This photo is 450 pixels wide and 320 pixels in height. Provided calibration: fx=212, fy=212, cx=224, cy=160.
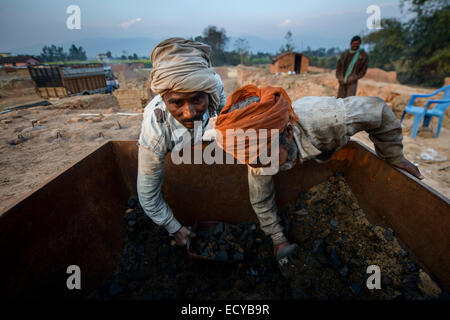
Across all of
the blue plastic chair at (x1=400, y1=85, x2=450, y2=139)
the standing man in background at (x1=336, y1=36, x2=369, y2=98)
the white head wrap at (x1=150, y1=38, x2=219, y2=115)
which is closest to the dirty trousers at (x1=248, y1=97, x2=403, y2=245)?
the white head wrap at (x1=150, y1=38, x2=219, y2=115)

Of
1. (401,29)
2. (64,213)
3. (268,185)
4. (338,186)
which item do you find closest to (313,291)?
(268,185)

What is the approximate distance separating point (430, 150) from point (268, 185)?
4.45 metres

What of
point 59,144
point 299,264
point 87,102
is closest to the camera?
point 299,264

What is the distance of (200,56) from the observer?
57.9 inches

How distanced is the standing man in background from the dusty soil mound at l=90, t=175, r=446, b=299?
179 inches

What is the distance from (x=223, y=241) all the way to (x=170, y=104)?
4.18ft

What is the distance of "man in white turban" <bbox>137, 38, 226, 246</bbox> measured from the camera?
1.37 m

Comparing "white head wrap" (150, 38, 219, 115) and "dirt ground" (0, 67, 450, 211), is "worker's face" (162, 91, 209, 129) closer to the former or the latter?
"white head wrap" (150, 38, 219, 115)

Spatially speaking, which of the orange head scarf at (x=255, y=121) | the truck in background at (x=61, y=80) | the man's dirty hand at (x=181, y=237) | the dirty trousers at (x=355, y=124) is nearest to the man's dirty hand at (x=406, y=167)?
the dirty trousers at (x=355, y=124)

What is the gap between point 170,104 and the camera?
4.65 ft

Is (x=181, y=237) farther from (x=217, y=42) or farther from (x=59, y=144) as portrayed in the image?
(x=217, y=42)

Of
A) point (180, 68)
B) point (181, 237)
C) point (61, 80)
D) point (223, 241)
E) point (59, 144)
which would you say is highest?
point (180, 68)

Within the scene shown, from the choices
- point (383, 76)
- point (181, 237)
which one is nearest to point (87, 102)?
point (181, 237)

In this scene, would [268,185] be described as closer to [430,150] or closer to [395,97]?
[430,150]
